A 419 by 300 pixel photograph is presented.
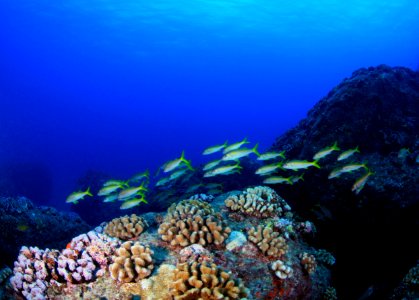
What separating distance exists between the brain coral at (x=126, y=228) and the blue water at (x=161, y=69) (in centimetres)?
3210

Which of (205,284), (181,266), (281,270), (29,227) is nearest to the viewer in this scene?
(205,284)

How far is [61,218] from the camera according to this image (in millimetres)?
10391

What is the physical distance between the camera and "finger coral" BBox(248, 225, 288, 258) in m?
4.99

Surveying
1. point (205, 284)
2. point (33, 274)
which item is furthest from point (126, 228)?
point (205, 284)

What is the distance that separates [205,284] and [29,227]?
826 cm

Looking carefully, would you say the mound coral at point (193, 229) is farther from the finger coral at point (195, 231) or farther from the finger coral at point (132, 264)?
the finger coral at point (132, 264)

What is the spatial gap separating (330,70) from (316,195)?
10385 cm

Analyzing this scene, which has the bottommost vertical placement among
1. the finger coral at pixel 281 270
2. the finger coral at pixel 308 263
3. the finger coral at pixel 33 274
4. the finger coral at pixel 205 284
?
the finger coral at pixel 308 263

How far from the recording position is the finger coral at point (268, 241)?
4988 millimetres

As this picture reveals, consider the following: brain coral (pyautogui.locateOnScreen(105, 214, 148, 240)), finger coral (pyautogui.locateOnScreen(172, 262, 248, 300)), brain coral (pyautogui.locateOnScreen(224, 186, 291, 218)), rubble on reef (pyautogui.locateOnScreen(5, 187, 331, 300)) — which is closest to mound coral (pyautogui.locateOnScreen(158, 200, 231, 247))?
rubble on reef (pyautogui.locateOnScreen(5, 187, 331, 300))

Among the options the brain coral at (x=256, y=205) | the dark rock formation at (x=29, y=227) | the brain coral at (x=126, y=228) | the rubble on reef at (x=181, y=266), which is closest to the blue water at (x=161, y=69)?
the dark rock formation at (x=29, y=227)

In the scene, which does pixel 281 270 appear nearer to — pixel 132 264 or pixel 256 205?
pixel 256 205

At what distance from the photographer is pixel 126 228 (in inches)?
230

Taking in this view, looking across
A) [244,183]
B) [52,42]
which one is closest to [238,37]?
[52,42]
